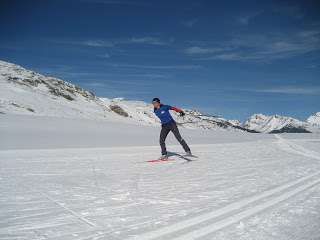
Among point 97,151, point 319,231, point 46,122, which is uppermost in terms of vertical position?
point 46,122

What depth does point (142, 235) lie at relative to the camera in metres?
4.36

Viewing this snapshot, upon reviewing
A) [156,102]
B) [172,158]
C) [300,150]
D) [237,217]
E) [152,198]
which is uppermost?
[156,102]

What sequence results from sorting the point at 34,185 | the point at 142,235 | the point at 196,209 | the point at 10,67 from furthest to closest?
1. the point at 10,67
2. the point at 34,185
3. the point at 196,209
4. the point at 142,235

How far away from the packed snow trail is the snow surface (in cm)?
1

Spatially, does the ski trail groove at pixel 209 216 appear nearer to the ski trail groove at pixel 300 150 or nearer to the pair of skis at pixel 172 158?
the pair of skis at pixel 172 158

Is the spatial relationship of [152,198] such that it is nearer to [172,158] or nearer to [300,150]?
[172,158]

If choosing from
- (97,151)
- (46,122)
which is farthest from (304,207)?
(46,122)

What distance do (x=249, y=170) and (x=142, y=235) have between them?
21.3 feet

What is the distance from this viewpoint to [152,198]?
20.8 ft

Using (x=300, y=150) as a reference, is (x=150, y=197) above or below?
below

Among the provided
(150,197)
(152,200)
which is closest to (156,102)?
(150,197)

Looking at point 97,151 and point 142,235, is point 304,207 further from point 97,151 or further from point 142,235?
point 97,151

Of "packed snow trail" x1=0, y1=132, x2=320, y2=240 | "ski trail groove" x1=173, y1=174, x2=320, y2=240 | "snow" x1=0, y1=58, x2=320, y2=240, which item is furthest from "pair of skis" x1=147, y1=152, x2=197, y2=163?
"ski trail groove" x1=173, y1=174, x2=320, y2=240

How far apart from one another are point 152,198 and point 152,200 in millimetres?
160
